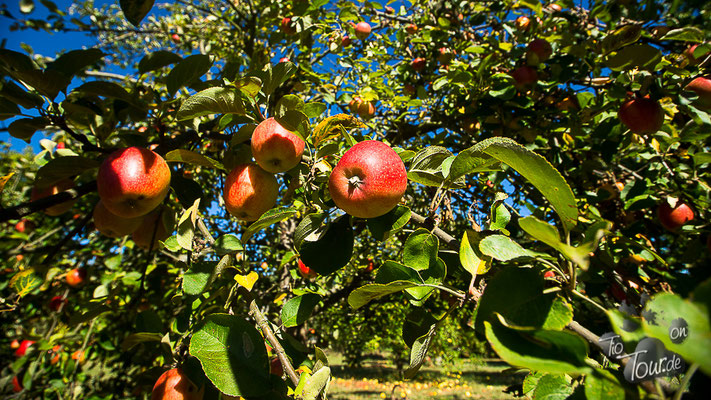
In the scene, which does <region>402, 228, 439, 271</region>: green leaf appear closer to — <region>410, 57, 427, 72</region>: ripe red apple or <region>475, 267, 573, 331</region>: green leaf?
<region>475, 267, 573, 331</region>: green leaf

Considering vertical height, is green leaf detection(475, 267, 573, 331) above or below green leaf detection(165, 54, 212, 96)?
below

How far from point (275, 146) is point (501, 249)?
0.72 m

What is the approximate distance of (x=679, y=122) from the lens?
271cm

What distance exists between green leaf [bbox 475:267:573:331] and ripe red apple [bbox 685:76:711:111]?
6.42 ft

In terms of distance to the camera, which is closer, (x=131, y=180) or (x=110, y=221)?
(x=131, y=180)

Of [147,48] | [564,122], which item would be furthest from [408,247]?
[147,48]

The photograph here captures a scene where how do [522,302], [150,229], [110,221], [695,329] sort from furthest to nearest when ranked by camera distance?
[150,229], [110,221], [522,302], [695,329]

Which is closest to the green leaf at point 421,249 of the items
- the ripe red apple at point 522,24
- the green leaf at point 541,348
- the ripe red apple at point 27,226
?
the green leaf at point 541,348

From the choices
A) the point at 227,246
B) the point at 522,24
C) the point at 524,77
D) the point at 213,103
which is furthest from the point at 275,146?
the point at 522,24

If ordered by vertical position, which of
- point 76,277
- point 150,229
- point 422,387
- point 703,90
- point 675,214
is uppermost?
point 703,90

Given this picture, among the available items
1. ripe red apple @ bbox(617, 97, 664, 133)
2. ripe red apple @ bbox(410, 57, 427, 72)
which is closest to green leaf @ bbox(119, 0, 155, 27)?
ripe red apple @ bbox(617, 97, 664, 133)

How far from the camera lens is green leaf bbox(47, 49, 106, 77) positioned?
1113 mm

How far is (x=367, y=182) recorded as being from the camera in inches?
32.7

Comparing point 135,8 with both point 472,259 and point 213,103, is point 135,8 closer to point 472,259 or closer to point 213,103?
point 213,103
